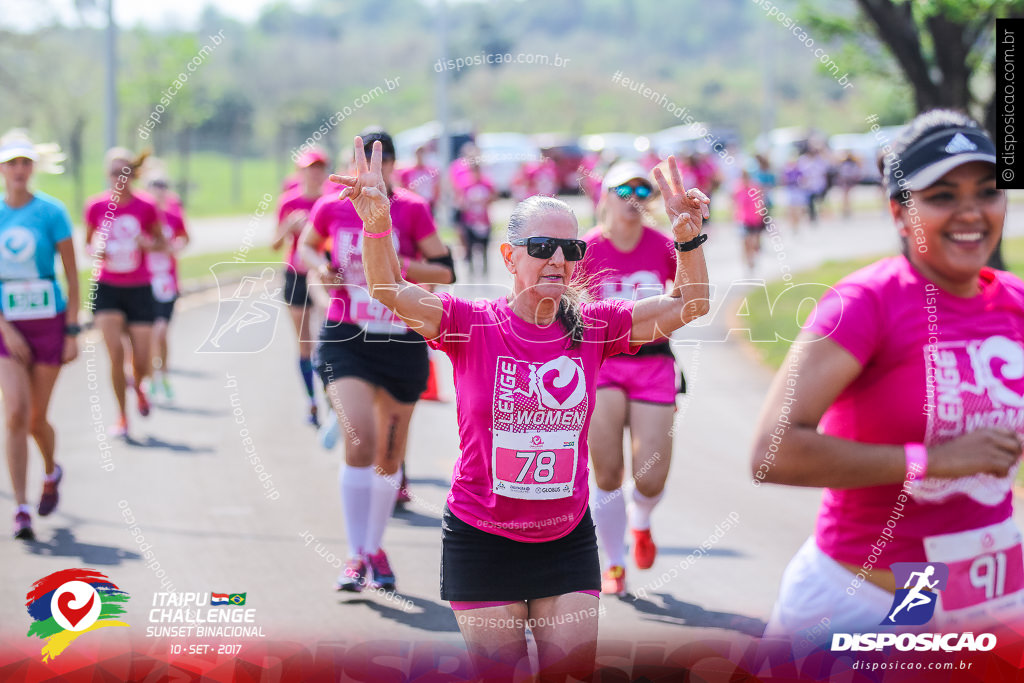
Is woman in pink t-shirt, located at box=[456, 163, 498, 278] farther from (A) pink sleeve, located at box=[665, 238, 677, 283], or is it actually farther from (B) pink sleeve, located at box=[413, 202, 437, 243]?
(A) pink sleeve, located at box=[665, 238, 677, 283]

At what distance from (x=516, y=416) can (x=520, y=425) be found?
0.03 metres

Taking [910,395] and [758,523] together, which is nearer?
[910,395]

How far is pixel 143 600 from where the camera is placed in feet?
18.0

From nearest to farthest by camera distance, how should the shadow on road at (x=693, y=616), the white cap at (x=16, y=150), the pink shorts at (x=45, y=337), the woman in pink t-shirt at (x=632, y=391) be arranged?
the shadow on road at (x=693, y=616) → the woman in pink t-shirt at (x=632, y=391) → the white cap at (x=16, y=150) → the pink shorts at (x=45, y=337)

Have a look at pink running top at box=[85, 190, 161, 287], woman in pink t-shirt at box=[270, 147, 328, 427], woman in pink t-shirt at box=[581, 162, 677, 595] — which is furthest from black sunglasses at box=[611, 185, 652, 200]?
pink running top at box=[85, 190, 161, 287]

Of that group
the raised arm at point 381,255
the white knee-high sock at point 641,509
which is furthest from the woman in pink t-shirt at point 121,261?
the raised arm at point 381,255

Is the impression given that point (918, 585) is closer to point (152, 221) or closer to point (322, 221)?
point (322, 221)

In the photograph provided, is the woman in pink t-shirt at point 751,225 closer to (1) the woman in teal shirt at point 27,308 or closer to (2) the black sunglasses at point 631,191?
(2) the black sunglasses at point 631,191

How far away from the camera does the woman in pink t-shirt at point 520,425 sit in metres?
3.32

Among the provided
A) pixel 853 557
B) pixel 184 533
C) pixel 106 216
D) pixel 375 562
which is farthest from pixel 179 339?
pixel 853 557

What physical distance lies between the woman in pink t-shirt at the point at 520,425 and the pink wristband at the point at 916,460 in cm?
103

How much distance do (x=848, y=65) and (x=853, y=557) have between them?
15.3 m

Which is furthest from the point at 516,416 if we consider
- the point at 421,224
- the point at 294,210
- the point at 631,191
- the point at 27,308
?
the point at 294,210

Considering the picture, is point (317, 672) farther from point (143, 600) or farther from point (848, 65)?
point (848, 65)
